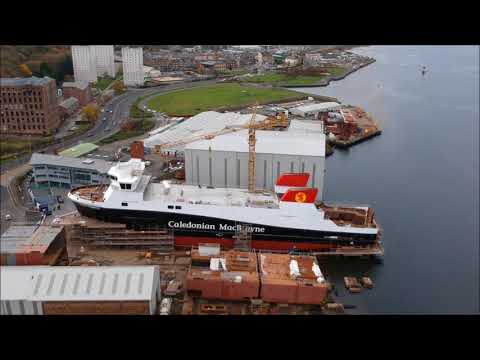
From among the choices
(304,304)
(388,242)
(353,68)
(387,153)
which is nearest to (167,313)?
(304,304)

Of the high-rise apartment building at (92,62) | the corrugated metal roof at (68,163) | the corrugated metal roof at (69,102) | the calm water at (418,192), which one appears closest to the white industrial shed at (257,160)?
the calm water at (418,192)

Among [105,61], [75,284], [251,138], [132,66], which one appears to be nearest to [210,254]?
[75,284]

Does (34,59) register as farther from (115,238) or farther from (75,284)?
(75,284)

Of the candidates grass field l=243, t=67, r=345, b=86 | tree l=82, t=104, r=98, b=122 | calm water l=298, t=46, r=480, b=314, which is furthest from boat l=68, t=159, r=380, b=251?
grass field l=243, t=67, r=345, b=86

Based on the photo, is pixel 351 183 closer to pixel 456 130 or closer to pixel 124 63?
pixel 456 130

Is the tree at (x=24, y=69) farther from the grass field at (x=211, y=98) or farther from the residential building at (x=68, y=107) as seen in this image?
the grass field at (x=211, y=98)

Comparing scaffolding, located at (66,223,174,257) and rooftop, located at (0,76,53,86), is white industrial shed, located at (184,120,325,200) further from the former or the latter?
rooftop, located at (0,76,53,86)
